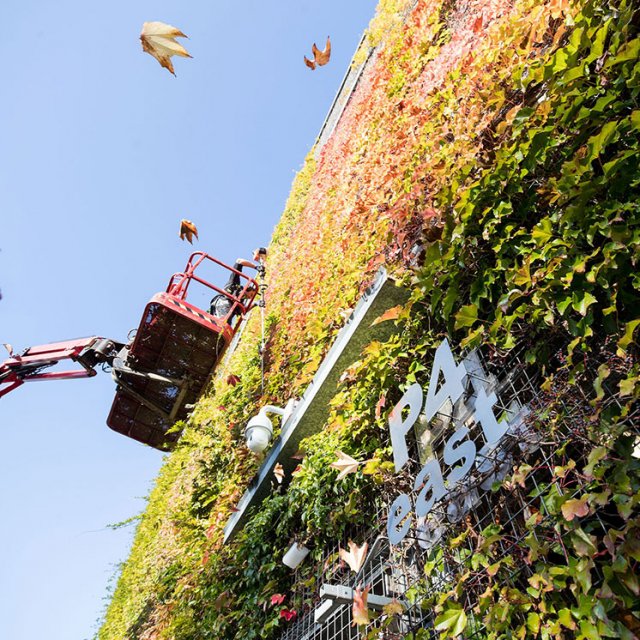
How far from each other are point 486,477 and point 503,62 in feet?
8.19

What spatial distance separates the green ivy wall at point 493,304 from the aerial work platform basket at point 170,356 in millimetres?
1666

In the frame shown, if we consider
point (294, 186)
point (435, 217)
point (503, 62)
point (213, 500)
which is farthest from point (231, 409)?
point (294, 186)

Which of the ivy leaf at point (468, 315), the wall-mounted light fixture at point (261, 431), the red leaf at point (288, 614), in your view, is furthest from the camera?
the wall-mounted light fixture at point (261, 431)

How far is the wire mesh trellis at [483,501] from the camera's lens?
2.03m

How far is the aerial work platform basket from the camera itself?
7652mm

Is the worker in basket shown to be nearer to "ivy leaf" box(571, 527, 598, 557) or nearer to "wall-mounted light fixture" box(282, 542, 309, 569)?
"wall-mounted light fixture" box(282, 542, 309, 569)

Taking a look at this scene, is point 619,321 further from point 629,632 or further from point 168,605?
point 168,605

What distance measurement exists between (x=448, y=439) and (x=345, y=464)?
2.65ft

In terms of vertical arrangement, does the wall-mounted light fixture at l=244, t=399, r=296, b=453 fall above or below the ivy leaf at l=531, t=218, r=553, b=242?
below

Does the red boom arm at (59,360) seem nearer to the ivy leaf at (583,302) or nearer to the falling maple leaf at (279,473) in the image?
the falling maple leaf at (279,473)

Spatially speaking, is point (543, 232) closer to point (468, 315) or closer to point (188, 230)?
point (468, 315)

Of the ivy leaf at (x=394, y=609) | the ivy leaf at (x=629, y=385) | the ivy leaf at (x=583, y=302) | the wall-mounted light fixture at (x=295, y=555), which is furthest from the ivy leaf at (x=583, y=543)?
the wall-mounted light fixture at (x=295, y=555)

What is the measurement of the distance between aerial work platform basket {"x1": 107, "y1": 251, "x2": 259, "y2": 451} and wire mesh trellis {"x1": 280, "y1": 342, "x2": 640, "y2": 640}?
497 cm

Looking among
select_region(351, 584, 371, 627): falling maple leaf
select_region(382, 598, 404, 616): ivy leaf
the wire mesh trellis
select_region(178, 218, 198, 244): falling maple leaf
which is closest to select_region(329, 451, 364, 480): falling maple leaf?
the wire mesh trellis
